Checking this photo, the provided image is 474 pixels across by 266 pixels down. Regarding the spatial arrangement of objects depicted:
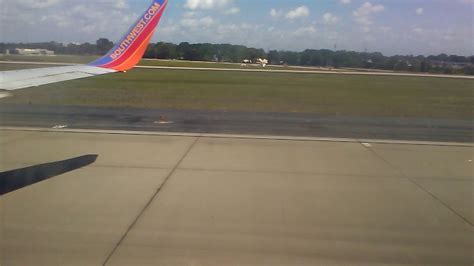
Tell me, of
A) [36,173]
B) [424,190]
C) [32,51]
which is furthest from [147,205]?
[32,51]

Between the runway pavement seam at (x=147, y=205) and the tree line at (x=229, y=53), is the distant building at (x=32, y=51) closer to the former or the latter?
the tree line at (x=229, y=53)

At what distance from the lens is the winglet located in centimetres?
740

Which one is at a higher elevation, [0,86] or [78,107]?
[0,86]

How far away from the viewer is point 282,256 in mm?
4152

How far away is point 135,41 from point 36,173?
8.52 feet

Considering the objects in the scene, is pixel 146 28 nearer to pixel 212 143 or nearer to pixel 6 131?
pixel 212 143

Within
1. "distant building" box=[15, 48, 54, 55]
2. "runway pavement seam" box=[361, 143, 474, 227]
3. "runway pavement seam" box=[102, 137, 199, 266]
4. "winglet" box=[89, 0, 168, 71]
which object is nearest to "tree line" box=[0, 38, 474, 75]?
"distant building" box=[15, 48, 54, 55]

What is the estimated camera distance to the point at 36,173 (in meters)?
6.76

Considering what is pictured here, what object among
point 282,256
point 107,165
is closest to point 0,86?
point 107,165

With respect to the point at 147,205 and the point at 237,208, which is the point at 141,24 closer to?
the point at 147,205

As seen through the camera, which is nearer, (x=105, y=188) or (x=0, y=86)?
(x=0, y=86)

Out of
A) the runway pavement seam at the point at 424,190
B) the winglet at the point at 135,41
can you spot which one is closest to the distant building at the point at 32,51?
the winglet at the point at 135,41

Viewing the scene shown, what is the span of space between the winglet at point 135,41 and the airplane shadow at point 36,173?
1666mm

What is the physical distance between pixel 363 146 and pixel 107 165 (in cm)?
542
